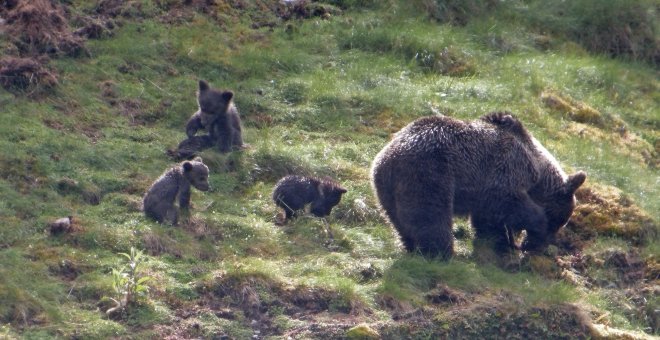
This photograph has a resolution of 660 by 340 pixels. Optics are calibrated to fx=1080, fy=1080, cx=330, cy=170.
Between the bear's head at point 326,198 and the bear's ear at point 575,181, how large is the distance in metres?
2.43

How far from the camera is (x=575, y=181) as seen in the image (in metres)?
11.5

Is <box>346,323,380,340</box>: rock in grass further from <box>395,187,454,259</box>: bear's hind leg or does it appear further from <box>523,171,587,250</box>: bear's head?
<box>523,171,587,250</box>: bear's head

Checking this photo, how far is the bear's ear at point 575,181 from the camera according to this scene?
11531mm

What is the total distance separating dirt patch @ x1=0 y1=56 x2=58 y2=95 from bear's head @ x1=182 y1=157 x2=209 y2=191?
9.11 ft

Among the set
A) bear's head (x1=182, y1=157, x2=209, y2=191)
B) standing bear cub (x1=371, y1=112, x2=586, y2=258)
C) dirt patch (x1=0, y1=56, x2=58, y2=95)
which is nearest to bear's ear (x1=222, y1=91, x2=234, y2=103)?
bear's head (x1=182, y1=157, x2=209, y2=191)

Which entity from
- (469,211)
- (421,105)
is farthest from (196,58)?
(469,211)

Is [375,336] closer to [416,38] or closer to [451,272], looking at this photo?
[451,272]

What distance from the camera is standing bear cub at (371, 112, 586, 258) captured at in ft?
35.4

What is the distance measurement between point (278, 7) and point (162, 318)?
8.53m

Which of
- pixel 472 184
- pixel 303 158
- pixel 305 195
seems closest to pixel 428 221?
pixel 472 184

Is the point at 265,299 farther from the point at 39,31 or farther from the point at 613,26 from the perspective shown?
the point at 613,26

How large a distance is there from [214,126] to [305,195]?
1836 millimetres

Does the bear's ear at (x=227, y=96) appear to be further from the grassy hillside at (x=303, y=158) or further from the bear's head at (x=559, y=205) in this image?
the bear's head at (x=559, y=205)

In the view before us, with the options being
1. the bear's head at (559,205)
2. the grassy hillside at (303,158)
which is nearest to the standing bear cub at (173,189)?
the grassy hillside at (303,158)
